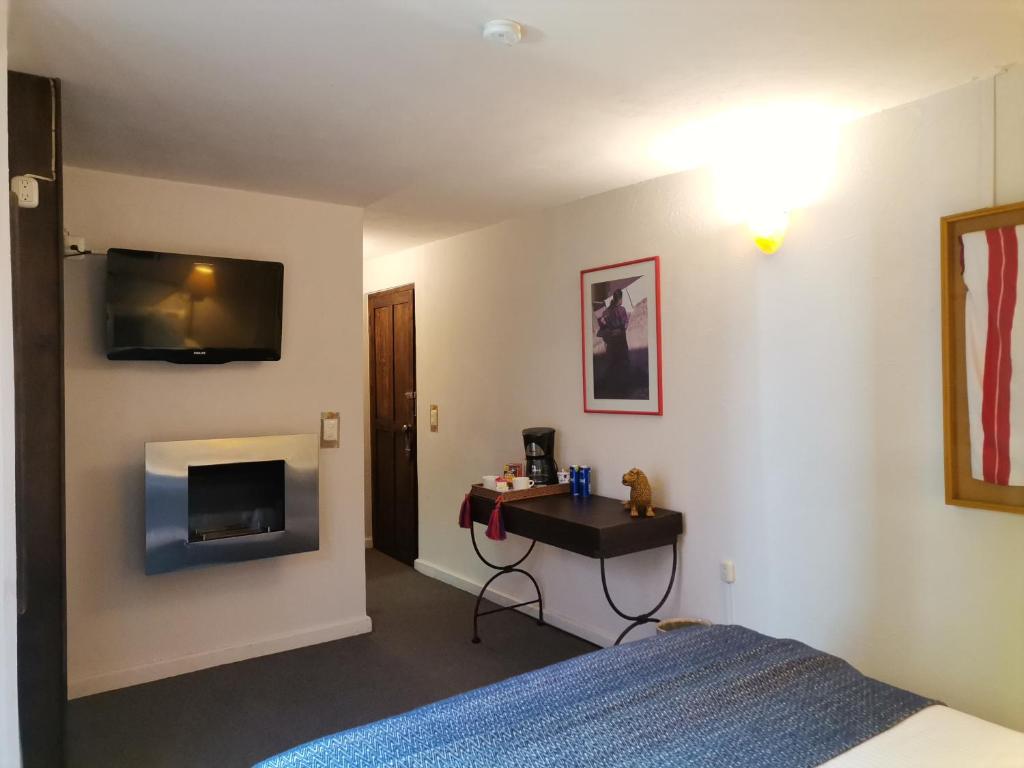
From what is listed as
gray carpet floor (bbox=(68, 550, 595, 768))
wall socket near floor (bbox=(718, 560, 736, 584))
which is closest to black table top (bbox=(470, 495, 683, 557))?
wall socket near floor (bbox=(718, 560, 736, 584))

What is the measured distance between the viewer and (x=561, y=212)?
13.2ft

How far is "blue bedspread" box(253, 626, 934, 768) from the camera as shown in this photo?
1.52 metres

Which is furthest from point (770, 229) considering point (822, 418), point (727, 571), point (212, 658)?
point (212, 658)

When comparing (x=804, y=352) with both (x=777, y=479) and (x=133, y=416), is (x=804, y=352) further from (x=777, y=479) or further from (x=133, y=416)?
(x=133, y=416)

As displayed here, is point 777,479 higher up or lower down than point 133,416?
lower down

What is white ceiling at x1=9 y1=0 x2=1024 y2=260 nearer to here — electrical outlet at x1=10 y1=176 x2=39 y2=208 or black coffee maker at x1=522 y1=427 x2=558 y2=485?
electrical outlet at x1=10 y1=176 x2=39 y2=208

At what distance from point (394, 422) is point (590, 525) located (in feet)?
9.48

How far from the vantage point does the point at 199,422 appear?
11.6ft

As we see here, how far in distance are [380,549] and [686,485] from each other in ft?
11.0

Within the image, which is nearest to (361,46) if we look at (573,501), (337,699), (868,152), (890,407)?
(868,152)

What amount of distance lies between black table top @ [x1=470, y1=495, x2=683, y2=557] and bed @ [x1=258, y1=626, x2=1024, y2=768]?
1068 mm

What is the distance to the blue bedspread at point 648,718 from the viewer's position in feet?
4.97

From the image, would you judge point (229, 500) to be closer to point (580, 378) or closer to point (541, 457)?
point (541, 457)

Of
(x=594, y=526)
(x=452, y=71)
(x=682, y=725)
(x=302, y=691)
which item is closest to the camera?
(x=682, y=725)
